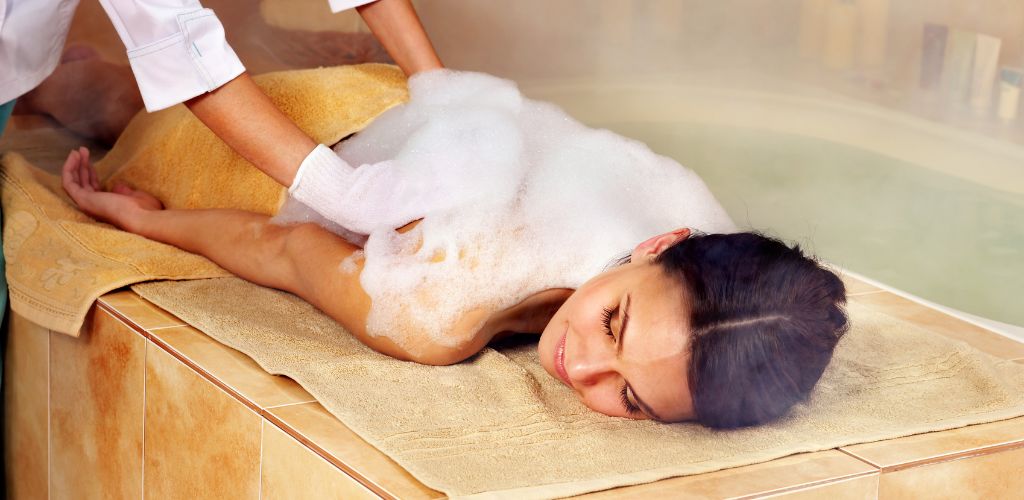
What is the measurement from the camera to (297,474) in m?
1.21

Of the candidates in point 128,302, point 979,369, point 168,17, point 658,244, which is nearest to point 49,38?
point 168,17

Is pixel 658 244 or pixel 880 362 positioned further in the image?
pixel 880 362

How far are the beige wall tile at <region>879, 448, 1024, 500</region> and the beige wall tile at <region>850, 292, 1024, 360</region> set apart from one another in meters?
0.33

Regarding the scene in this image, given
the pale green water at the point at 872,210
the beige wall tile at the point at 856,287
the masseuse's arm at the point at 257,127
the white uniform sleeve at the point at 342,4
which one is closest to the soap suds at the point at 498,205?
the masseuse's arm at the point at 257,127

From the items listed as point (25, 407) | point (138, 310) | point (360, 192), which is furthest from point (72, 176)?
point (360, 192)

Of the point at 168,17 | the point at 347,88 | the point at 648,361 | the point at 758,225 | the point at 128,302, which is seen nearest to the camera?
the point at 648,361

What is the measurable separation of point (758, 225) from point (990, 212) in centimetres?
65

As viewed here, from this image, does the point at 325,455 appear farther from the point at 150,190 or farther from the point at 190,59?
the point at 150,190

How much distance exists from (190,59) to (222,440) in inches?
20.6

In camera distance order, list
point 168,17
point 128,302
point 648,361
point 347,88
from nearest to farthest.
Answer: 1. point 648,361
2. point 168,17
3. point 128,302
4. point 347,88

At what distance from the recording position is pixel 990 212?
3.09 m

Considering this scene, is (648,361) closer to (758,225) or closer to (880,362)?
(880,362)

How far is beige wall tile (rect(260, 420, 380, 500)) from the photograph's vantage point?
114 centimetres

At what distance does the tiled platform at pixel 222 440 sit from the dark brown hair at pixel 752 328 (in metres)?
0.08
